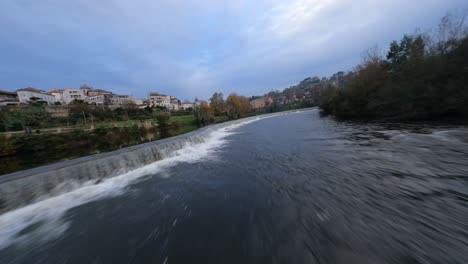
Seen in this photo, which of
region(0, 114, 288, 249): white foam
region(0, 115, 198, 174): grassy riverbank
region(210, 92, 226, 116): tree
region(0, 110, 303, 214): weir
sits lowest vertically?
region(0, 114, 288, 249): white foam

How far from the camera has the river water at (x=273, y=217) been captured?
246 cm

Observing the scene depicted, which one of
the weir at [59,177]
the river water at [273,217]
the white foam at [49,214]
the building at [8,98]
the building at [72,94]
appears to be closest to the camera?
the river water at [273,217]

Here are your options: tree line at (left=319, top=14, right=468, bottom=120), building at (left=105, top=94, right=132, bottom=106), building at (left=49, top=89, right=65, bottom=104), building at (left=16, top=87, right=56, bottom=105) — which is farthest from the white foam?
building at (left=49, top=89, right=65, bottom=104)

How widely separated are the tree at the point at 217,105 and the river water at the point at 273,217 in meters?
57.6

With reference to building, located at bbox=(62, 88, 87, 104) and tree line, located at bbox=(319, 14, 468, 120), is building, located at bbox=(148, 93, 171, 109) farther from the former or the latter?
tree line, located at bbox=(319, 14, 468, 120)

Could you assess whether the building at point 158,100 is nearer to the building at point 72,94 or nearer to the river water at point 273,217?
the building at point 72,94

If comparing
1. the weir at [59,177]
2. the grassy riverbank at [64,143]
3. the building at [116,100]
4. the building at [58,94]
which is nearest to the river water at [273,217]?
the weir at [59,177]

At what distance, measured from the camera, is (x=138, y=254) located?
2.75 m

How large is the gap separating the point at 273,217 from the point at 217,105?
201 ft

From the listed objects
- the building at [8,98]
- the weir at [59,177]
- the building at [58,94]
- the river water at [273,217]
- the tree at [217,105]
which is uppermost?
the building at [58,94]

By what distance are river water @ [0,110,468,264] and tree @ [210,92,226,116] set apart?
57.6 m

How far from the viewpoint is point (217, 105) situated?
6297cm

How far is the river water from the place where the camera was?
8.08 feet

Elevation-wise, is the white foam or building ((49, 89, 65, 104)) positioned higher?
building ((49, 89, 65, 104))
